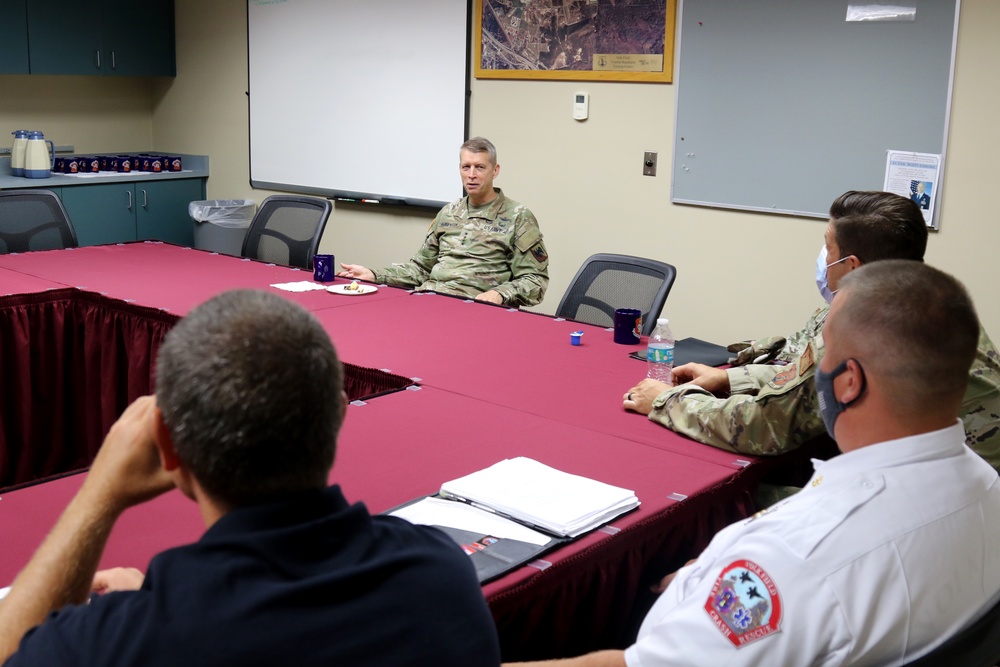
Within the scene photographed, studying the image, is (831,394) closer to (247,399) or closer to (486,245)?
(247,399)

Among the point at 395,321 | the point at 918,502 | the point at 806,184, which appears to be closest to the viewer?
the point at 918,502

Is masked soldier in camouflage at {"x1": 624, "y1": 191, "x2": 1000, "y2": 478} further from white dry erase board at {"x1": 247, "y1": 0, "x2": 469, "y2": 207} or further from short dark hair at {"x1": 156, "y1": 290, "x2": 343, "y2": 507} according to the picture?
white dry erase board at {"x1": 247, "y1": 0, "x2": 469, "y2": 207}

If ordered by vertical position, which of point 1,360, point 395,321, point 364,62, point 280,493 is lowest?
point 1,360

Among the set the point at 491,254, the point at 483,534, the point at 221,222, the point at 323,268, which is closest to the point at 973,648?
the point at 483,534

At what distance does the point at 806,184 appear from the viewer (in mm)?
4270

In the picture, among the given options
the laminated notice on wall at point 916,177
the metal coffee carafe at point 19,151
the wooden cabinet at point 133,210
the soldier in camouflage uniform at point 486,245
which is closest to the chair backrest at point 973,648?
the soldier in camouflage uniform at point 486,245

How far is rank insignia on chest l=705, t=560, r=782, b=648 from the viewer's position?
1.21 metres

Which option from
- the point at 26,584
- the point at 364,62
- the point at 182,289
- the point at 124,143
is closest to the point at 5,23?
the point at 124,143

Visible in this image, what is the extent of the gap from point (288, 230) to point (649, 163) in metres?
1.75

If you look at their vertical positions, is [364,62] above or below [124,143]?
above

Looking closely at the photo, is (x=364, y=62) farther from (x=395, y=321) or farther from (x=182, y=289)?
(x=395, y=321)

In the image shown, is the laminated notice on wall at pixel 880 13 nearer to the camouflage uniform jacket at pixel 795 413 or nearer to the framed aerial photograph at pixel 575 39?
the framed aerial photograph at pixel 575 39

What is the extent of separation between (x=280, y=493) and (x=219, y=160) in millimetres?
6415

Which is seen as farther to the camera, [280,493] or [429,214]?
[429,214]
